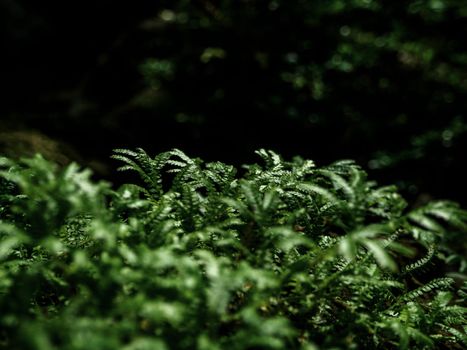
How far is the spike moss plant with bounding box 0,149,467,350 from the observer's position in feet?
4.42

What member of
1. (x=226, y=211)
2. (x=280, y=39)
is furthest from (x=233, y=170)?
(x=280, y=39)

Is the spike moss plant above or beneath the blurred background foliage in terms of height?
beneath

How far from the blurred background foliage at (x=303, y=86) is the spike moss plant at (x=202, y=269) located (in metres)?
2.56

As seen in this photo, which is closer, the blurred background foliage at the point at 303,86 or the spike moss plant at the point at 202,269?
the spike moss plant at the point at 202,269

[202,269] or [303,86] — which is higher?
[303,86]

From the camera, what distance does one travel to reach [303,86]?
17.3ft

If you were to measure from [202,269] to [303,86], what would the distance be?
3.95 metres

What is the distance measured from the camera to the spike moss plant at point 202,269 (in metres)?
1.35

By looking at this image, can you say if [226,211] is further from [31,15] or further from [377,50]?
[31,15]

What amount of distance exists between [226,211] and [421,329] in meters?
Answer: 1.19

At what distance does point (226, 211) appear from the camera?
6.98 ft

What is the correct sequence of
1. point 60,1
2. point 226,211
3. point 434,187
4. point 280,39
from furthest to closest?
point 60,1
point 280,39
point 434,187
point 226,211

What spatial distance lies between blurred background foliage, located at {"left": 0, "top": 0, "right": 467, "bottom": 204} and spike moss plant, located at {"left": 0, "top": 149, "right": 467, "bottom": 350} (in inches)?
101

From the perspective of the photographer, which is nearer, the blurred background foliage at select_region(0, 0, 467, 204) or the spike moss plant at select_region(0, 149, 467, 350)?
the spike moss plant at select_region(0, 149, 467, 350)
